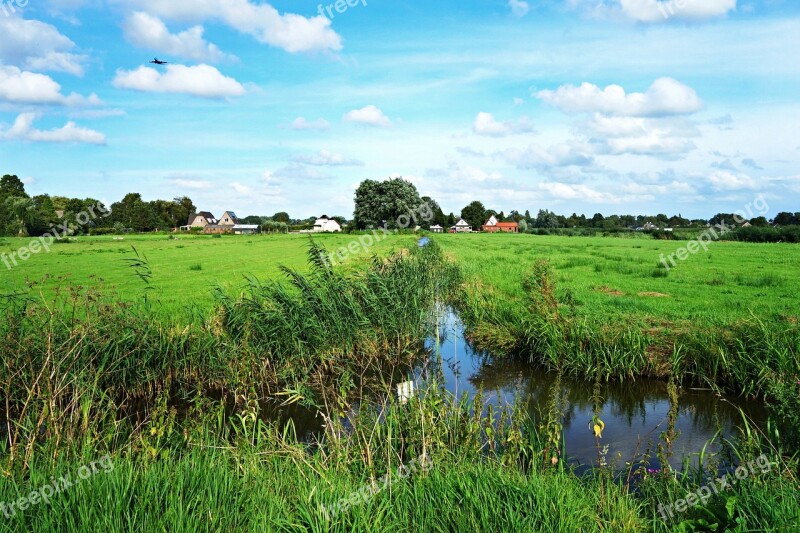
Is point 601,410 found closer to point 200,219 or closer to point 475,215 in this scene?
point 200,219

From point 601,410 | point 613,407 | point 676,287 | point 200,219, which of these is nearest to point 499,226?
point 200,219

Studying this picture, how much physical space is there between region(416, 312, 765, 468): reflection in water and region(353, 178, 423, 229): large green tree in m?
91.4

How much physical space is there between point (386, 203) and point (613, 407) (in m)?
97.6

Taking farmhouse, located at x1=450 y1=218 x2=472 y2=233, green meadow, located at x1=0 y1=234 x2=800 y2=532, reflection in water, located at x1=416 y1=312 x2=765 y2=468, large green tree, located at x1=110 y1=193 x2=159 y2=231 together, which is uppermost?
large green tree, located at x1=110 y1=193 x2=159 y2=231

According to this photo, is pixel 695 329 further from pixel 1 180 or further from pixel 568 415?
pixel 1 180

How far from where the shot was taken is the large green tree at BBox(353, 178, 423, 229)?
107 meters

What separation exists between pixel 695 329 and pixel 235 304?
1097 centimetres

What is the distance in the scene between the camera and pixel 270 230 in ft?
435

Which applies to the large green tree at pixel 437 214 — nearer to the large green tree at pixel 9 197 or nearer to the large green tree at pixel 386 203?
the large green tree at pixel 386 203

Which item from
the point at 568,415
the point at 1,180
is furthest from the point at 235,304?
the point at 1,180

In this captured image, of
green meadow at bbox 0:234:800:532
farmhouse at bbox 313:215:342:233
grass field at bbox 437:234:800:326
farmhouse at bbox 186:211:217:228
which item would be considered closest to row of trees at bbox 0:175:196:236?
farmhouse at bbox 186:211:217:228

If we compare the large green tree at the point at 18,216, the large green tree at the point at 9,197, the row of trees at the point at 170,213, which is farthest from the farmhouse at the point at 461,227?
the large green tree at the point at 18,216

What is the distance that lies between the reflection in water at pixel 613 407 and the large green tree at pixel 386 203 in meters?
91.4

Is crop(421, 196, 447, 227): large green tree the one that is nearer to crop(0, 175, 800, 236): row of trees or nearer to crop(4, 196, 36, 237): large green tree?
crop(0, 175, 800, 236): row of trees
